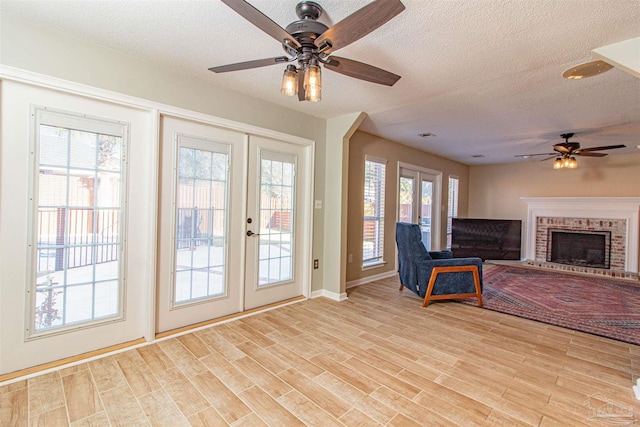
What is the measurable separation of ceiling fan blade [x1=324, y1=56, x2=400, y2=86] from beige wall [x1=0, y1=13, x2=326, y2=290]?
1461 millimetres

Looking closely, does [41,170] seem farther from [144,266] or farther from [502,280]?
[502,280]

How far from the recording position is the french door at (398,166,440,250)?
18.5 ft

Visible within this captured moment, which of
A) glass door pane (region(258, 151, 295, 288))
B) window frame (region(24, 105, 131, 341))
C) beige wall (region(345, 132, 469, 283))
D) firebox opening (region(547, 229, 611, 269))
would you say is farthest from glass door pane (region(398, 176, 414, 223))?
window frame (region(24, 105, 131, 341))

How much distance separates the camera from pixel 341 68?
6.34ft


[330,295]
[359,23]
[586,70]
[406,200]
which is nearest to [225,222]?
[330,295]

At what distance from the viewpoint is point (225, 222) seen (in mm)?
3148

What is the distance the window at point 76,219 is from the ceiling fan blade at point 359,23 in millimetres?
1914

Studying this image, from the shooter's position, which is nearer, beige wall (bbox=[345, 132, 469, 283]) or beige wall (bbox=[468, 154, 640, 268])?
beige wall (bbox=[345, 132, 469, 283])

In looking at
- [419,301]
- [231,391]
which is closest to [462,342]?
[419,301]

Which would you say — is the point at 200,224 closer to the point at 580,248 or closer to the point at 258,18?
the point at 258,18

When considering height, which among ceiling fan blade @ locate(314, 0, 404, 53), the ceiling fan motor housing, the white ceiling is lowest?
ceiling fan blade @ locate(314, 0, 404, 53)

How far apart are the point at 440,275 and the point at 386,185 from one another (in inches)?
76.6

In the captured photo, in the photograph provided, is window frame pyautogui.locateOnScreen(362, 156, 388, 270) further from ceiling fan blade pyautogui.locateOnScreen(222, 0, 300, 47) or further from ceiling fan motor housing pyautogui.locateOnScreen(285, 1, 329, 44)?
ceiling fan blade pyautogui.locateOnScreen(222, 0, 300, 47)

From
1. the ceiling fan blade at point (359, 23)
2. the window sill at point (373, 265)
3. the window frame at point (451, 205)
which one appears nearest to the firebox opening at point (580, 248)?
the window frame at point (451, 205)
